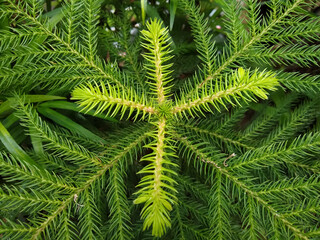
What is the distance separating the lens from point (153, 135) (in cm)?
81

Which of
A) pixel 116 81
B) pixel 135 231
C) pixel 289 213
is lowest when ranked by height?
pixel 135 231

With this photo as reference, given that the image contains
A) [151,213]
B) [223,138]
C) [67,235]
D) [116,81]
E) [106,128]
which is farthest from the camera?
[106,128]

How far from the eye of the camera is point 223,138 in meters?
1.00

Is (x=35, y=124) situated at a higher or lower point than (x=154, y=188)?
higher

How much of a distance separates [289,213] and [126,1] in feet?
3.47

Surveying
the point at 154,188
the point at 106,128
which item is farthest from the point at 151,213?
the point at 106,128

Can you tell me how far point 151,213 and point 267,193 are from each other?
1.18 ft

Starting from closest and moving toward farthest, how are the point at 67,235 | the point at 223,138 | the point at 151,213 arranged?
1. the point at 151,213
2. the point at 67,235
3. the point at 223,138

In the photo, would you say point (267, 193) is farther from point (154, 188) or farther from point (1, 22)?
point (1, 22)

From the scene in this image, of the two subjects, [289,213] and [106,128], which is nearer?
[289,213]

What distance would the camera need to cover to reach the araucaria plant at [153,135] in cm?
73

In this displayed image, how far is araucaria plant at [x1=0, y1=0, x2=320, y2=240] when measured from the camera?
732 millimetres

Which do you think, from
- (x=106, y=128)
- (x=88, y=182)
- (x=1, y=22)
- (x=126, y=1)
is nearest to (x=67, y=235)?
(x=88, y=182)

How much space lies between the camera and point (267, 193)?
2.59 ft
